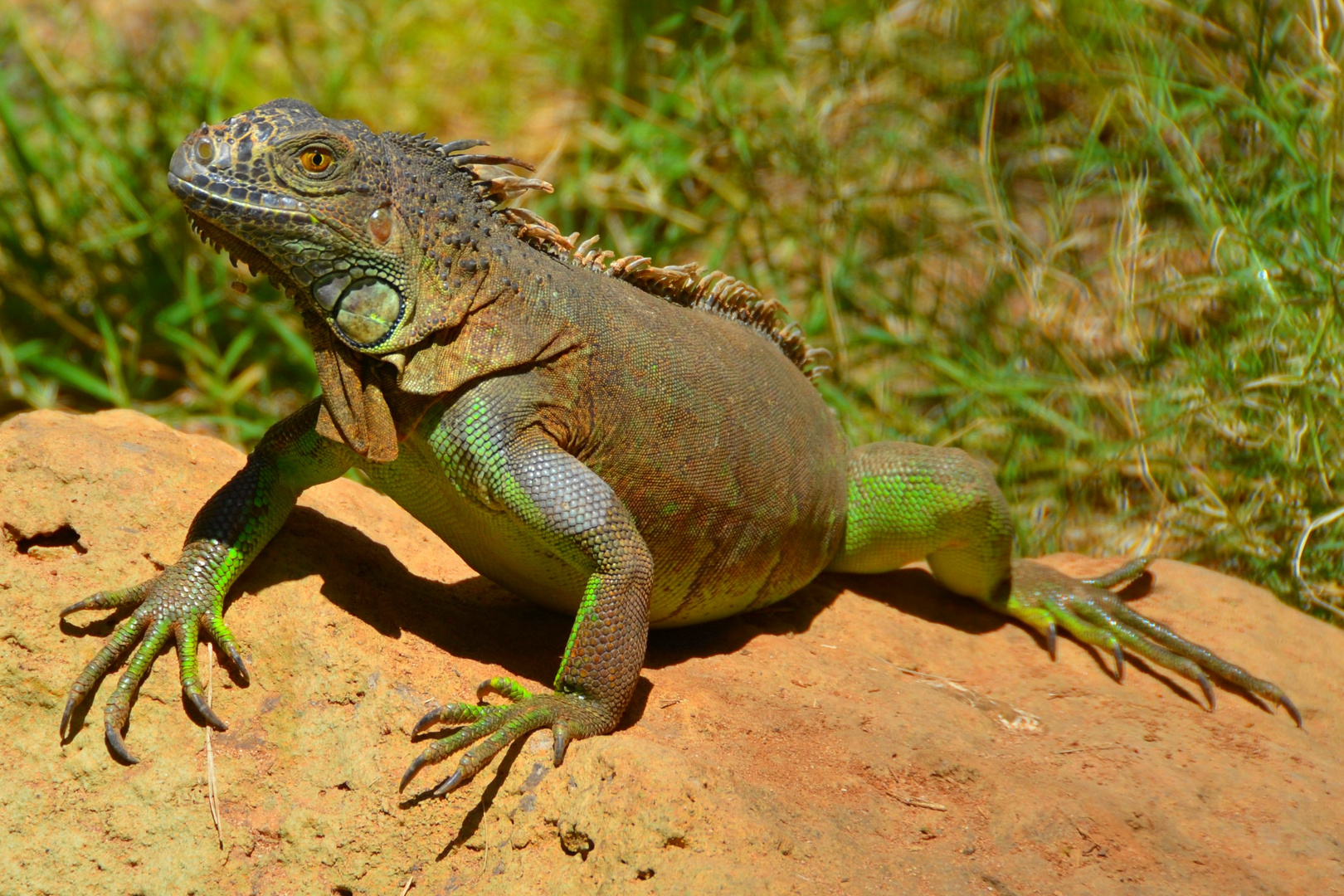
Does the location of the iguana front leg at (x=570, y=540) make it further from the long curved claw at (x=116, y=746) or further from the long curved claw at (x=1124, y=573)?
A: the long curved claw at (x=1124, y=573)

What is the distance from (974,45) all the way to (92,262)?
20.4ft

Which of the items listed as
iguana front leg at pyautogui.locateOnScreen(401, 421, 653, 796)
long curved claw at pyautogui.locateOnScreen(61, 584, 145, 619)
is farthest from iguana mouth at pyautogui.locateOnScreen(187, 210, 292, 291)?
long curved claw at pyautogui.locateOnScreen(61, 584, 145, 619)

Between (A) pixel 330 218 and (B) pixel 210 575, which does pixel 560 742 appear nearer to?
(B) pixel 210 575

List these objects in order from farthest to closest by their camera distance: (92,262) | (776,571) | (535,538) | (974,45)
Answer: (974,45) → (92,262) → (776,571) → (535,538)

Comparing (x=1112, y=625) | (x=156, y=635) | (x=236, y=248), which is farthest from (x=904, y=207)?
(x=156, y=635)

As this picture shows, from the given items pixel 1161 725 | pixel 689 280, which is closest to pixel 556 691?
pixel 689 280

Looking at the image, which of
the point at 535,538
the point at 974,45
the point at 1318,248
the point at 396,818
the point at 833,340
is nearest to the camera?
the point at 396,818

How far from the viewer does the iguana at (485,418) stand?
316cm

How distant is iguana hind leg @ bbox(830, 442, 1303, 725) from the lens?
179 inches

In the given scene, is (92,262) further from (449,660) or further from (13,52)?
(449,660)

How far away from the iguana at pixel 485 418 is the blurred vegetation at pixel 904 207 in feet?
8.64

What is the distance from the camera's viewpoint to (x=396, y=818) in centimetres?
297

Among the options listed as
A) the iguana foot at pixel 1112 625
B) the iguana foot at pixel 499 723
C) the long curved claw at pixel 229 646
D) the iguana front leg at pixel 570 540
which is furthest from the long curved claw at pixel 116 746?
the iguana foot at pixel 1112 625

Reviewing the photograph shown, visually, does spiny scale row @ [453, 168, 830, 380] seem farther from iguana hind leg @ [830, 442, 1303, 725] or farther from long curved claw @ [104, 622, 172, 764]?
long curved claw @ [104, 622, 172, 764]
